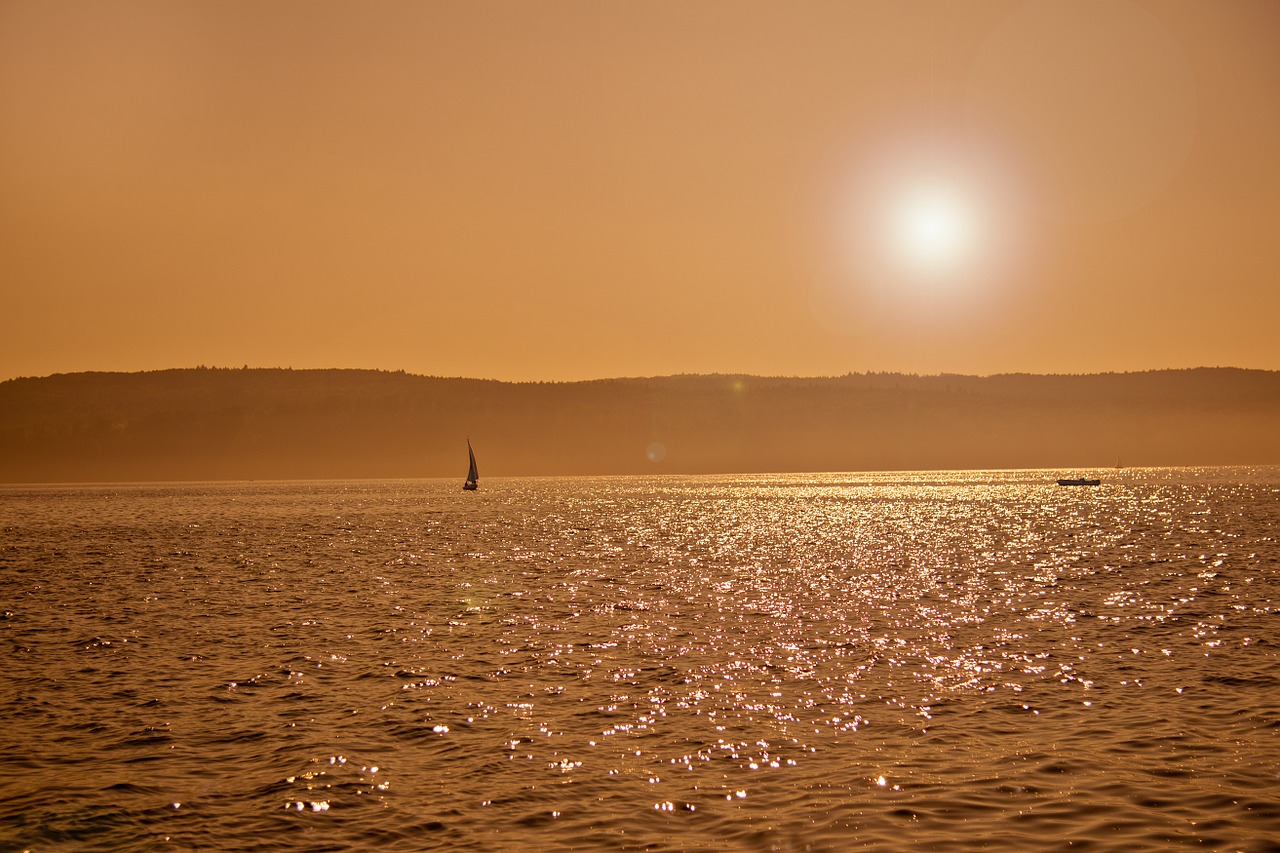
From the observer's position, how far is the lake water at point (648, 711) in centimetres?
1752

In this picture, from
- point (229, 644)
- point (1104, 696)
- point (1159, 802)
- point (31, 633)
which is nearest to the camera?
point (1159, 802)

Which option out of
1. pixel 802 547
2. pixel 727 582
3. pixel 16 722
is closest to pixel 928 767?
pixel 16 722

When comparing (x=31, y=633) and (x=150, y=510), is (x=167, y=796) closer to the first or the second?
(x=31, y=633)

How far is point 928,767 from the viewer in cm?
2020

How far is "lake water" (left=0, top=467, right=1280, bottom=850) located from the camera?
17.5 meters

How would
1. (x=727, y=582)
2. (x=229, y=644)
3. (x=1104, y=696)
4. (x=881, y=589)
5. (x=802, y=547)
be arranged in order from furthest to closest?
(x=802, y=547) → (x=727, y=582) → (x=881, y=589) → (x=229, y=644) → (x=1104, y=696)

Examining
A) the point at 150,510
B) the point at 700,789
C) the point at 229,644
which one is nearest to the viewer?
the point at 700,789

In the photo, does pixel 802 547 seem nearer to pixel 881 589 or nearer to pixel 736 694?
pixel 881 589

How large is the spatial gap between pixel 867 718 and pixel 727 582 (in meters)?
34.4

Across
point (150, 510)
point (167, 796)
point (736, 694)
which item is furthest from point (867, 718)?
point (150, 510)

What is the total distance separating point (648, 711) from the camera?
25.7m

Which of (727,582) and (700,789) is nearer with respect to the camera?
(700,789)

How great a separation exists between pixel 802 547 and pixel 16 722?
69.4 metres

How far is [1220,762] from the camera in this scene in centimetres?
2002
